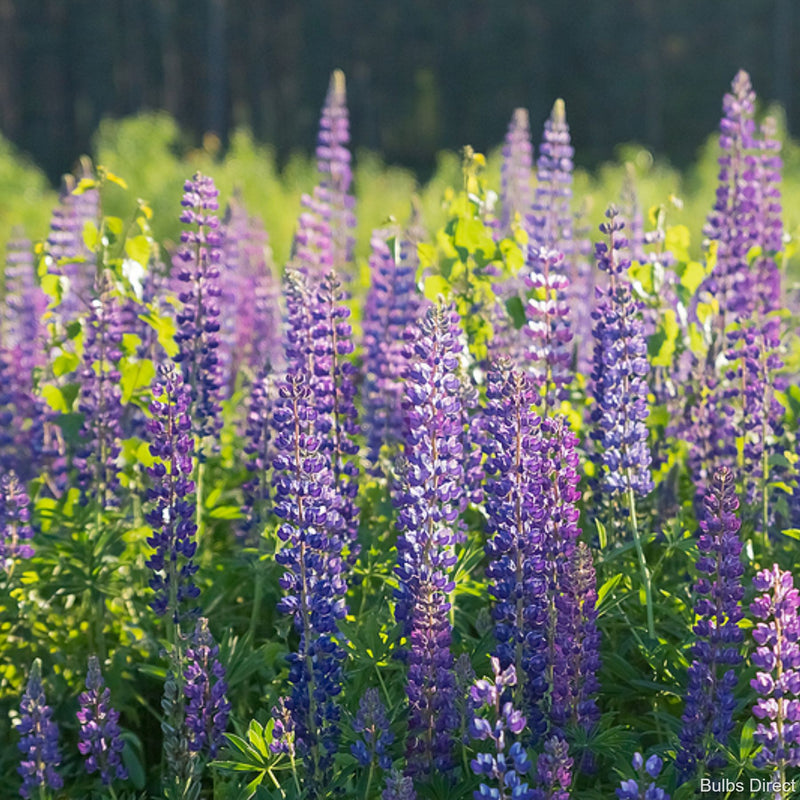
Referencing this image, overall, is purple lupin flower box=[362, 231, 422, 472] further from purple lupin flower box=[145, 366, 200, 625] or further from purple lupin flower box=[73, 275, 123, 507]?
purple lupin flower box=[145, 366, 200, 625]

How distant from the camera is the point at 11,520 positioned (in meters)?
3.57

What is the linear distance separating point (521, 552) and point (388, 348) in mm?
1766

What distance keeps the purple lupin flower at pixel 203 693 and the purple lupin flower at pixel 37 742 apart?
330mm

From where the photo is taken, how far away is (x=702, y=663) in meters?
2.57

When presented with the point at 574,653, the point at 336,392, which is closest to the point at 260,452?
the point at 336,392

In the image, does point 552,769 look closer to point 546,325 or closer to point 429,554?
point 429,554

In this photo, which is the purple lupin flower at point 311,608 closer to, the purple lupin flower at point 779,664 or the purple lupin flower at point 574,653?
the purple lupin flower at point 574,653

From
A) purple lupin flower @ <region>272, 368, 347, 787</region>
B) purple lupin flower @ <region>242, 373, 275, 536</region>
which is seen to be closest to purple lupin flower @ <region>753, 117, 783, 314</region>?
purple lupin flower @ <region>242, 373, 275, 536</region>

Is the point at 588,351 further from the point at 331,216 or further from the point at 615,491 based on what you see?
the point at 615,491

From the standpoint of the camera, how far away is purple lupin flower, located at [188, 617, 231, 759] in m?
2.69

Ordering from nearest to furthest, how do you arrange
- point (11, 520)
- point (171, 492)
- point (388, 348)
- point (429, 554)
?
point (429, 554) → point (171, 492) → point (11, 520) → point (388, 348)

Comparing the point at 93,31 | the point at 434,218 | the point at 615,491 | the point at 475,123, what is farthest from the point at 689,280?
the point at 93,31

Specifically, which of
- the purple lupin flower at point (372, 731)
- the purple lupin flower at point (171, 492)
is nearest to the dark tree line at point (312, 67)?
the purple lupin flower at point (171, 492)

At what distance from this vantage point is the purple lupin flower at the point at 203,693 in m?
2.69
